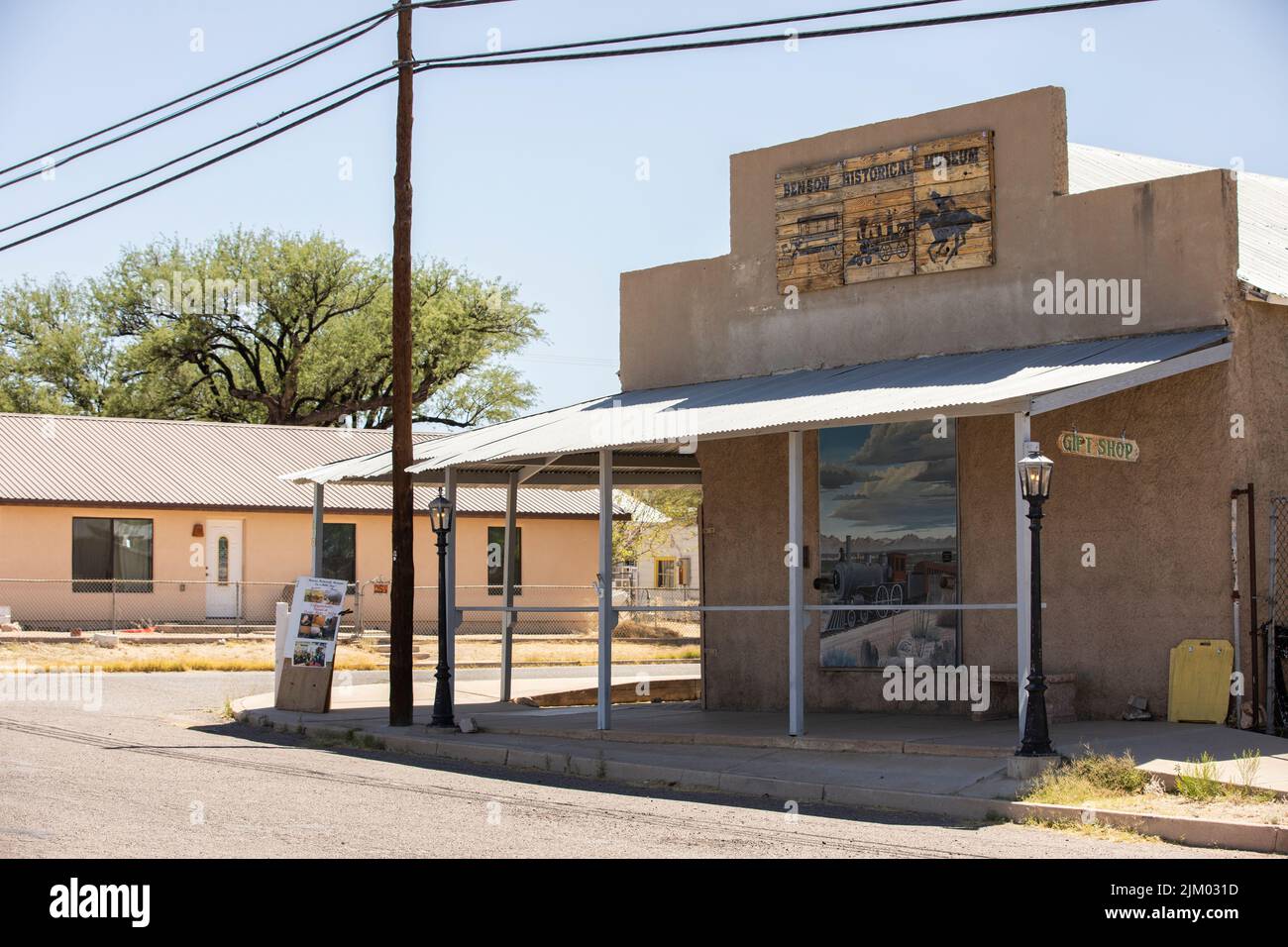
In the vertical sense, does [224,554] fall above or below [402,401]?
below

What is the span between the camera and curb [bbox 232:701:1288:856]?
10.2 meters

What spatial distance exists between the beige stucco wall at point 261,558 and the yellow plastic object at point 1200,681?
23.3 meters

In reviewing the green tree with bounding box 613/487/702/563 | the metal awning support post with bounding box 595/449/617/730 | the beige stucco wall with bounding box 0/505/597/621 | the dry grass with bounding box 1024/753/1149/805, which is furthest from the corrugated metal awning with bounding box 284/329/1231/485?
the green tree with bounding box 613/487/702/563

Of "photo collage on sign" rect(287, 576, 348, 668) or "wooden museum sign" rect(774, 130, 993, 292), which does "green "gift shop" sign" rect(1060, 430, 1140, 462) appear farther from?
"photo collage on sign" rect(287, 576, 348, 668)

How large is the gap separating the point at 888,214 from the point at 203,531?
24.0m

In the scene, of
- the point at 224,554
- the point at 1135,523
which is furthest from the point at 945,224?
the point at 224,554

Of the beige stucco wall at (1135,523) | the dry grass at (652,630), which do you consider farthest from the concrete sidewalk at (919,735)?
the dry grass at (652,630)

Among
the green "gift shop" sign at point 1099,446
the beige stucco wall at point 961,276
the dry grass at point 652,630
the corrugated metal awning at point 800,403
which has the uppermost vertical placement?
the beige stucco wall at point 961,276

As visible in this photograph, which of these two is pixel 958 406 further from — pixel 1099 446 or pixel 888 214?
pixel 888 214

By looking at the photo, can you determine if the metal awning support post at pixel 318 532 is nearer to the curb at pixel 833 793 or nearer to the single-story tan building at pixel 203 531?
the curb at pixel 833 793

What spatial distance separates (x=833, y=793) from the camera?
12.5 meters

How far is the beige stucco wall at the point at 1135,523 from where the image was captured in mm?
14500

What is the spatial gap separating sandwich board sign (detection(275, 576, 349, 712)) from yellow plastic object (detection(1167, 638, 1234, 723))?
10038 millimetres
